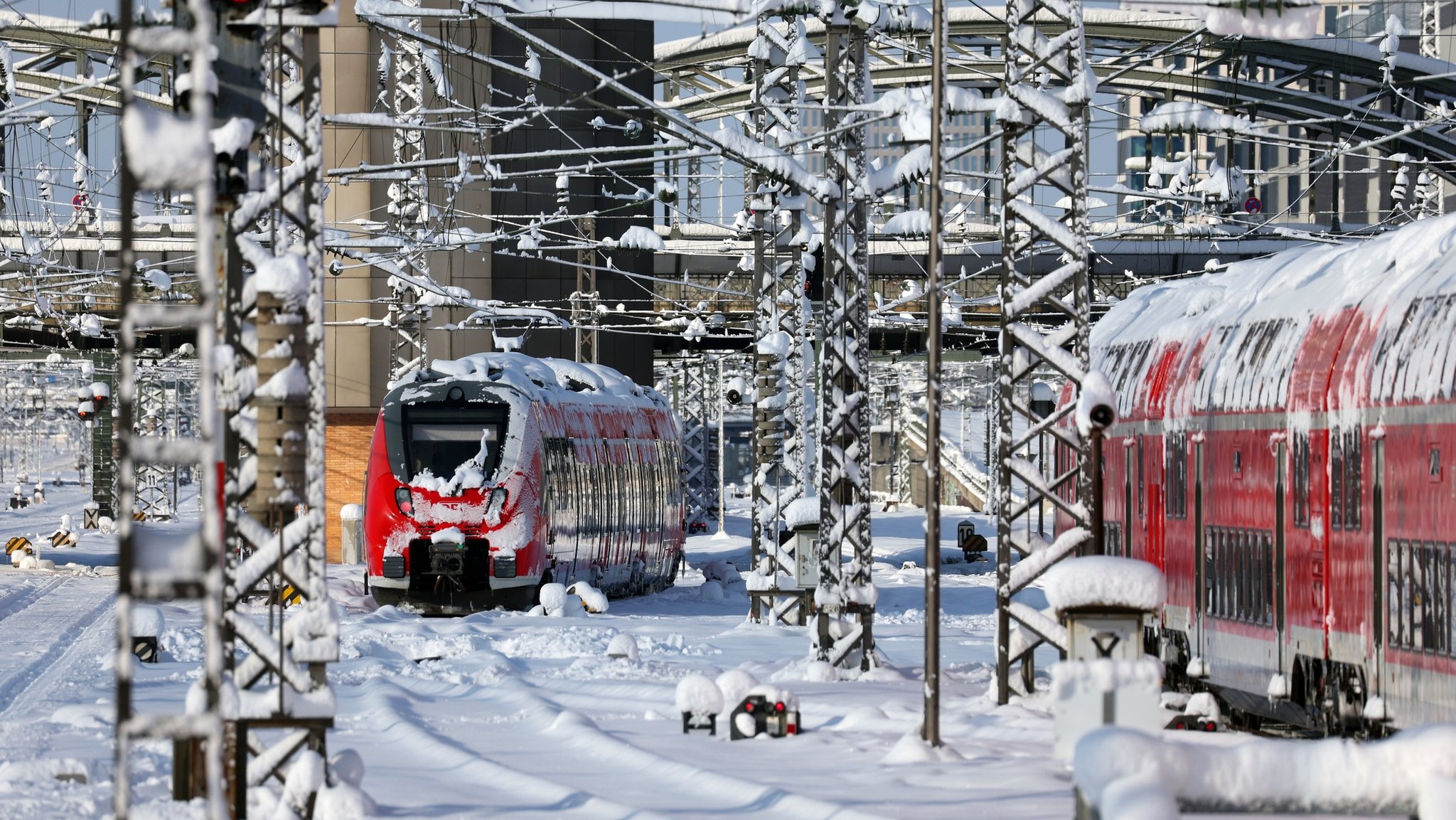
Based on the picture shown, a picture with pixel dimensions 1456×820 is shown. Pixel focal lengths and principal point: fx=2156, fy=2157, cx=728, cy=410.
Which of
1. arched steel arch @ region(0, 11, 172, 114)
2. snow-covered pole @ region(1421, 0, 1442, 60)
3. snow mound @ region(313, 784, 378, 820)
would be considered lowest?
snow mound @ region(313, 784, 378, 820)

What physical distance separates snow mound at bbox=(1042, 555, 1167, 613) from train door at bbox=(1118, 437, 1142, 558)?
8.21m

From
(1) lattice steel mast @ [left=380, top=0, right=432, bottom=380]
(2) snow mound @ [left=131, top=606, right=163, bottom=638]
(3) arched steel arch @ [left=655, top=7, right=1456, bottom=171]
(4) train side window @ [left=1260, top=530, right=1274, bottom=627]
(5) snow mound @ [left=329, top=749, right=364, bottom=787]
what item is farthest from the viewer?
(3) arched steel arch @ [left=655, top=7, right=1456, bottom=171]

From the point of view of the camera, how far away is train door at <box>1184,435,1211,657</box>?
17844 millimetres

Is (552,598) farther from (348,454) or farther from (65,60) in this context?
(65,60)

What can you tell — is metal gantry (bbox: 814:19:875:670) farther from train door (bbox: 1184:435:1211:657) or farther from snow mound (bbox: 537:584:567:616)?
snow mound (bbox: 537:584:567:616)

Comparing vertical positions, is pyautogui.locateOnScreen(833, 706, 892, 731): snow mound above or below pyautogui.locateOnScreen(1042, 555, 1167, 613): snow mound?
below

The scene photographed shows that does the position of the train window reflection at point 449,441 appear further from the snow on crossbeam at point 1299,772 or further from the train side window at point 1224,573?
the snow on crossbeam at point 1299,772

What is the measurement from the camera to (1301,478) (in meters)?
15.6

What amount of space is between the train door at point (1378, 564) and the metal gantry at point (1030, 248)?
2.25m

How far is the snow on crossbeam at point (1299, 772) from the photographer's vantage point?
686 cm

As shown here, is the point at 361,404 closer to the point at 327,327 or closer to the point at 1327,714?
the point at 327,327

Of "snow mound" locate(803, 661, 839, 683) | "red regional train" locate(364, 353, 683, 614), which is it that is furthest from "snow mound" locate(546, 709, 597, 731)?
"red regional train" locate(364, 353, 683, 614)

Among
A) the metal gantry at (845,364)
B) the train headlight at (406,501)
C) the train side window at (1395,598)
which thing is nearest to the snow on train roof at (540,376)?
the train headlight at (406,501)

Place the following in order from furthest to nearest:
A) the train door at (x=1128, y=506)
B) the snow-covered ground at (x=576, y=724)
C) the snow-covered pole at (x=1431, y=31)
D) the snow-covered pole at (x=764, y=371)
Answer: the snow-covered pole at (x=1431, y=31) → the snow-covered pole at (x=764, y=371) → the train door at (x=1128, y=506) → the snow-covered ground at (x=576, y=724)
